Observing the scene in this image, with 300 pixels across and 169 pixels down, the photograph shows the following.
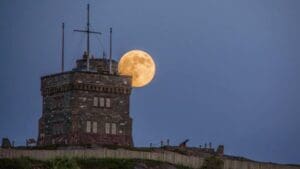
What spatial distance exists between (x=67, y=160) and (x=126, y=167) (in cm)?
593

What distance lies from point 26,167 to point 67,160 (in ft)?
12.5

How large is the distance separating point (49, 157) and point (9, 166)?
5754mm

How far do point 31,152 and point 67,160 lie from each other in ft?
13.9

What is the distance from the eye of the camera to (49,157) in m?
199

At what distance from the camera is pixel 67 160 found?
196375mm

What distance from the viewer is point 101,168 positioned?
19925cm

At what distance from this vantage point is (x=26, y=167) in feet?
638

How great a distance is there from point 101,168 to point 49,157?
437 centimetres

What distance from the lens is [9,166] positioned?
194 m

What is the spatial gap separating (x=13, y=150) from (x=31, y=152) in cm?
154

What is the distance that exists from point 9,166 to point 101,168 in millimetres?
8693

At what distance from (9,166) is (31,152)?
5.09 m

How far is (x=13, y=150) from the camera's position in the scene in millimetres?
198750
